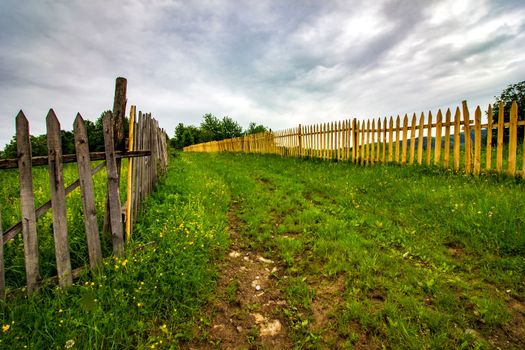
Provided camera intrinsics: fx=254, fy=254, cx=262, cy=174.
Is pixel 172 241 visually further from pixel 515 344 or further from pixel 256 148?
pixel 256 148

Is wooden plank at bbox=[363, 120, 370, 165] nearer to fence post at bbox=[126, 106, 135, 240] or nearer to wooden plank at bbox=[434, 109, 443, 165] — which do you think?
wooden plank at bbox=[434, 109, 443, 165]

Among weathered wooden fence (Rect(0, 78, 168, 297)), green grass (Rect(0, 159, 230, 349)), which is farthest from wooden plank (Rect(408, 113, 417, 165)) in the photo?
weathered wooden fence (Rect(0, 78, 168, 297))

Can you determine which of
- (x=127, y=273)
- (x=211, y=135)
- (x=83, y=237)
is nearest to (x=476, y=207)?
(x=127, y=273)

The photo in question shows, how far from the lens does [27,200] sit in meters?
2.60

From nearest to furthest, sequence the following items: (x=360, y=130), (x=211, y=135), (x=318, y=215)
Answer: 1. (x=318, y=215)
2. (x=360, y=130)
3. (x=211, y=135)

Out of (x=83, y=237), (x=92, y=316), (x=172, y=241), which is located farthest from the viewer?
(x=172, y=241)

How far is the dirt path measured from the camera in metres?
2.51

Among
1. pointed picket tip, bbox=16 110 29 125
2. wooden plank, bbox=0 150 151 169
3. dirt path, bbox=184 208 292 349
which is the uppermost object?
pointed picket tip, bbox=16 110 29 125

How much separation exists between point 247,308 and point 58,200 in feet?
7.94

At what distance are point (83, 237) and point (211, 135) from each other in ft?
203

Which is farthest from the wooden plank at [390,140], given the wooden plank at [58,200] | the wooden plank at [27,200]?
the wooden plank at [27,200]

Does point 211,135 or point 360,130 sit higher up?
point 211,135

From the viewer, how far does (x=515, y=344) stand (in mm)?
2232

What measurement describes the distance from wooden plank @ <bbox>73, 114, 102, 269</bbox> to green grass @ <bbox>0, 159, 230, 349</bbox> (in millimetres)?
205
